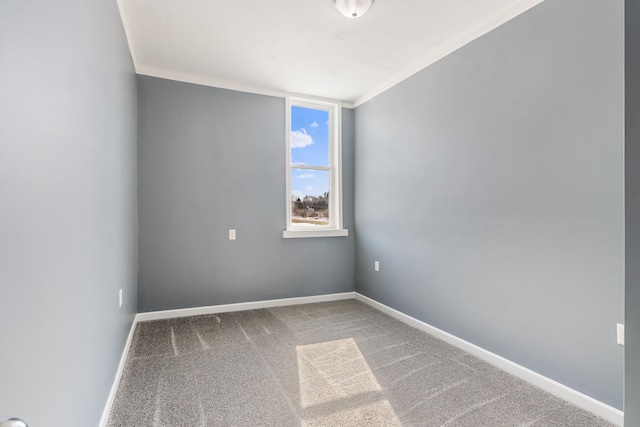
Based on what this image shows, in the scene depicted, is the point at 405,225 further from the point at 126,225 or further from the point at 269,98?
the point at 126,225

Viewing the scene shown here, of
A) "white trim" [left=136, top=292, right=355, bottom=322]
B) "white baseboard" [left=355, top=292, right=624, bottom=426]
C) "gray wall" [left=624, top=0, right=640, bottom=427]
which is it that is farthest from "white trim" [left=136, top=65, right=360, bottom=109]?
"gray wall" [left=624, top=0, right=640, bottom=427]

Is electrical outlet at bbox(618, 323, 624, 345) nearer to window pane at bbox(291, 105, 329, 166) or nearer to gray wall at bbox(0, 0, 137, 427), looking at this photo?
gray wall at bbox(0, 0, 137, 427)

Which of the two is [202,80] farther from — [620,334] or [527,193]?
[620,334]

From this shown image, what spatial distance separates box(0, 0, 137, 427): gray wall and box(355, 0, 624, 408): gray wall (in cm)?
239

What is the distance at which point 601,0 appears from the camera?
67.5 inches

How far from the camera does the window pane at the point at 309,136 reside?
393 centimetres

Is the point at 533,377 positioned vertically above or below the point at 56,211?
below

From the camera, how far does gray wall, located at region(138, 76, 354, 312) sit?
3.23 m

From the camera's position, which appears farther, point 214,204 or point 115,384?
point 214,204

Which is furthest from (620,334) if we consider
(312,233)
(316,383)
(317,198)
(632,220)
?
(317,198)

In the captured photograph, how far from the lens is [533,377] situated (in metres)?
2.04

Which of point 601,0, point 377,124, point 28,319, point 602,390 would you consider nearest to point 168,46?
point 377,124

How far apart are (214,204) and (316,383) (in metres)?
2.16

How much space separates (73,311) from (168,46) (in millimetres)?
2426
